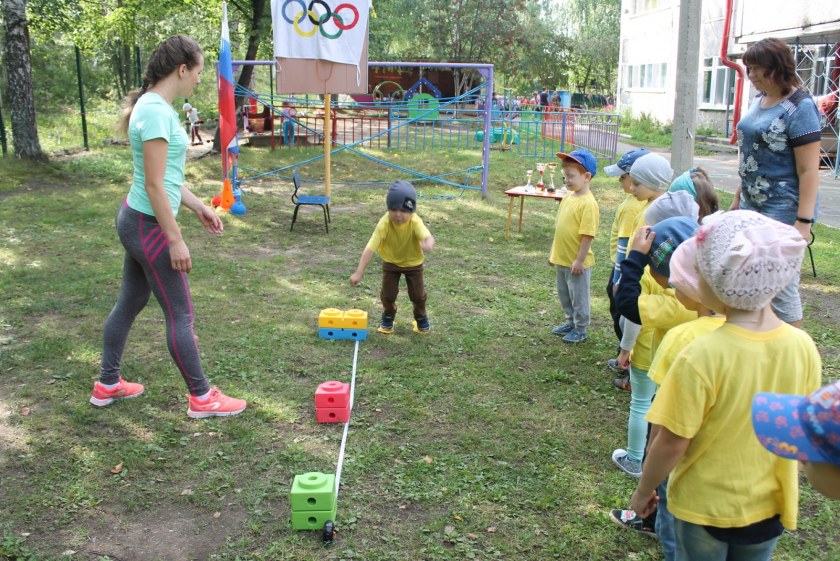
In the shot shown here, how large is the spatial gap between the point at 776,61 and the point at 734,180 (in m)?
11.4

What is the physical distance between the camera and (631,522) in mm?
3174

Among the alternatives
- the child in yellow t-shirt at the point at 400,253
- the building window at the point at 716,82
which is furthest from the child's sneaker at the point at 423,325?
the building window at the point at 716,82

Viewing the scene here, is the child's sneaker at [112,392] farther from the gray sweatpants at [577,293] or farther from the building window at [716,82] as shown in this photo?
the building window at [716,82]

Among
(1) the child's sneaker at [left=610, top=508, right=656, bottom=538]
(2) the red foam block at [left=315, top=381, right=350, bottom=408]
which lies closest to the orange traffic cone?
(2) the red foam block at [left=315, top=381, right=350, bottom=408]

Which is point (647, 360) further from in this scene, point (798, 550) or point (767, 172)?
point (767, 172)

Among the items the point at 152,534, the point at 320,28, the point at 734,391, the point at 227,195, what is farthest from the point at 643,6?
the point at 734,391

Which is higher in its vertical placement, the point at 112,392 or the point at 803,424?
the point at 803,424

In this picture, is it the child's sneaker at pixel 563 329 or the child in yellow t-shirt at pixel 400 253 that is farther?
the child's sneaker at pixel 563 329

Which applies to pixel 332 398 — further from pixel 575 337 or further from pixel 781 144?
pixel 781 144

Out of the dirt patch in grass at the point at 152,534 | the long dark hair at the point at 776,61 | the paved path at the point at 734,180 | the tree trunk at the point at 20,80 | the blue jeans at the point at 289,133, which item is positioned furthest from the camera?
the blue jeans at the point at 289,133

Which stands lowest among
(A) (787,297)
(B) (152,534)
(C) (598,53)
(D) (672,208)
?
(B) (152,534)

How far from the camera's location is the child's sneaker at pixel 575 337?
5465mm

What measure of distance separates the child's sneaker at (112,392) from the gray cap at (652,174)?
317 cm

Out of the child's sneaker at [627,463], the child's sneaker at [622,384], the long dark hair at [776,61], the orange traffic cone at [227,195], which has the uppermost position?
the long dark hair at [776,61]
